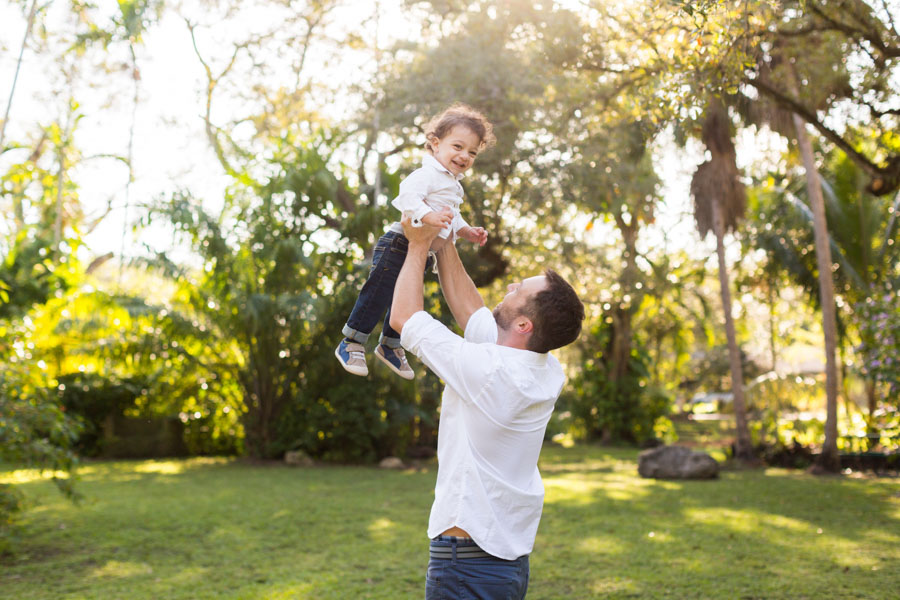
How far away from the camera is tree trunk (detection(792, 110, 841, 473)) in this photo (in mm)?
13055

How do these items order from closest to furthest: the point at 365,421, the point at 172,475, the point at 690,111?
the point at 690,111 < the point at 172,475 < the point at 365,421

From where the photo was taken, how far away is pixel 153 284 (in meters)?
18.8

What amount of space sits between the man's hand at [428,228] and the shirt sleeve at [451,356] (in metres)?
0.32

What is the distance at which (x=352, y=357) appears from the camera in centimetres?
317

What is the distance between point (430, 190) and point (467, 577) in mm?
1384

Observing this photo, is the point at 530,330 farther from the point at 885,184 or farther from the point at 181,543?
the point at 885,184

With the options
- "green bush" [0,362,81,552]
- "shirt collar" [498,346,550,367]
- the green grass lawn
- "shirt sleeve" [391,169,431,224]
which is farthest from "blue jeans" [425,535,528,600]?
"green bush" [0,362,81,552]

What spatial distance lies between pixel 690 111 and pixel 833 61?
Answer: 14.5 feet

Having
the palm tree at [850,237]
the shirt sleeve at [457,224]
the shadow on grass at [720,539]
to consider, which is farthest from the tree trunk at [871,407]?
the shirt sleeve at [457,224]

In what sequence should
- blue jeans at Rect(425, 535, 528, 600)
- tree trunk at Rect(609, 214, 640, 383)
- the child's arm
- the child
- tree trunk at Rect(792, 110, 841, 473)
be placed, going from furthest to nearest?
tree trunk at Rect(609, 214, 640, 383) → tree trunk at Rect(792, 110, 841, 473) → the child's arm → the child → blue jeans at Rect(425, 535, 528, 600)

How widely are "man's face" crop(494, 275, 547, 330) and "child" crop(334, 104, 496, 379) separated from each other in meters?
0.42

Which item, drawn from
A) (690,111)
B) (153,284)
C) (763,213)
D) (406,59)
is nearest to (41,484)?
(153,284)

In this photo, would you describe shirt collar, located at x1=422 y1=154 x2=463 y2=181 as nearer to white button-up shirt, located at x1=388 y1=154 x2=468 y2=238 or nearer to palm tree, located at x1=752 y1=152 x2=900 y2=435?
white button-up shirt, located at x1=388 y1=154 x2=468 y2=238

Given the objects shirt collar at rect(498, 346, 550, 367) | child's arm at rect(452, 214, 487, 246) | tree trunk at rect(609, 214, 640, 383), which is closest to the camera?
shirt collar at rect(498, 346, 550, 367)
